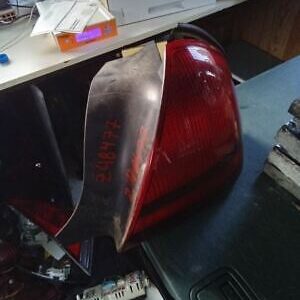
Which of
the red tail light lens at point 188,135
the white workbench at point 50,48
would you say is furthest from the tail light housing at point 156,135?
the white workbench at point 50,48

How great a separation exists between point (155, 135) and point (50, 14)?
0.82 metres

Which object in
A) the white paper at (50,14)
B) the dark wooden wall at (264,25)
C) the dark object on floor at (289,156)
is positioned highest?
the white paper at (50,14)

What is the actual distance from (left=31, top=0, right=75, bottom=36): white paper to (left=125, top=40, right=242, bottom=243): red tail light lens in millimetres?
655

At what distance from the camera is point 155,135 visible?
0.32 m

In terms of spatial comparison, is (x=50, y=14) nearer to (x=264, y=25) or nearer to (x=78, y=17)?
(x=78, y=17)

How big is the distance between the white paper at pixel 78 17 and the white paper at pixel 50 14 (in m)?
0.02

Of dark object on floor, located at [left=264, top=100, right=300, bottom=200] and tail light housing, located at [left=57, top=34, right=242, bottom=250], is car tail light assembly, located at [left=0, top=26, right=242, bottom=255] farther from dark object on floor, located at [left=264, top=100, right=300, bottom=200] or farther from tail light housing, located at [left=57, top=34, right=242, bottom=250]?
dark object on floor, located at [left=264, top=100, right=300, bottom=200]

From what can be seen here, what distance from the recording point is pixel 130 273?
0.96m

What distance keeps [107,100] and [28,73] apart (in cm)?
54

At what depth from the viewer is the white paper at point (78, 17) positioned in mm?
866

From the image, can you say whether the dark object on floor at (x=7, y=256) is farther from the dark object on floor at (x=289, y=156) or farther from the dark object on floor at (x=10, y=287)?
the dark object on floor at (x=289, y=156)

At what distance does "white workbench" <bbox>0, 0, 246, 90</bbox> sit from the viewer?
811 millimetres

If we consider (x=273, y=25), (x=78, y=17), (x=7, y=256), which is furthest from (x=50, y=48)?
(x=273, y=25)

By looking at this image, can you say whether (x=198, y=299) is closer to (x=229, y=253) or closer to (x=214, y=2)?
(x=229, y=253)
